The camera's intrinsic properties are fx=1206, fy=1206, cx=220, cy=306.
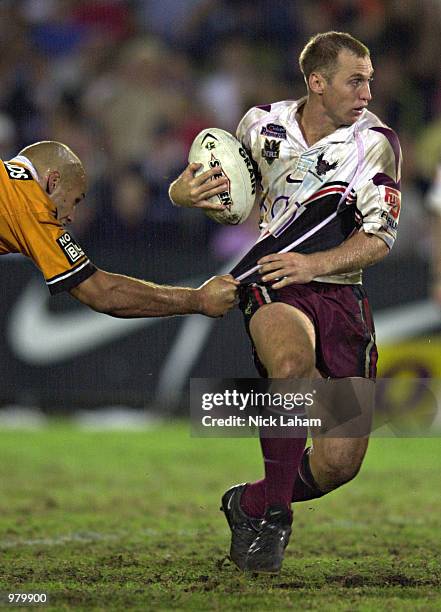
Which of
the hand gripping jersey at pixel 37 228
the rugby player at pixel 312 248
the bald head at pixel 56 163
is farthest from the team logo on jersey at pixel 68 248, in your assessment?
the rugby player at pixel 312 248

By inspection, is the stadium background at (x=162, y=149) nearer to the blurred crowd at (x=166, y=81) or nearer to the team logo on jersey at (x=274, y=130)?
the blurred crowd at (x=166, y=81)

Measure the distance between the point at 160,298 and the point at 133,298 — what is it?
5.0 inches

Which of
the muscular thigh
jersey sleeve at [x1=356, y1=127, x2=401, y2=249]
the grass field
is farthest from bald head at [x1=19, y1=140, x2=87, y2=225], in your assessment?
the grass field

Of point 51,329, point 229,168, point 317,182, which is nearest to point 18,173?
point 229,168

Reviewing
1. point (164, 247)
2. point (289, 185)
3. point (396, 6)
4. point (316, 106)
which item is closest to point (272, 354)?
point (289, 185)

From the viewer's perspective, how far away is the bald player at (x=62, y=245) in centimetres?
534

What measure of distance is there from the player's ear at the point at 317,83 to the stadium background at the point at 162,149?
4685mm

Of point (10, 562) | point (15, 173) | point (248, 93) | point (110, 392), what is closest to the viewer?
point (15, 173)

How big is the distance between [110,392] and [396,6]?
488 cm

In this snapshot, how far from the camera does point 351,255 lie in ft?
18.0

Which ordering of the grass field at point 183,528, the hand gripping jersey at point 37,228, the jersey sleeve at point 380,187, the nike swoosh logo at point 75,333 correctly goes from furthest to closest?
1. the nike swoosh logo at point 75,333
2. the jersey sleeve at point 380,187
3. the hand gripping jersey at point 37,228
4. the grass field at point 183,528

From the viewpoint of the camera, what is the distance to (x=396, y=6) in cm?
1212

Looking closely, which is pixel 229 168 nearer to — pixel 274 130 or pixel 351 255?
pixel 274 130

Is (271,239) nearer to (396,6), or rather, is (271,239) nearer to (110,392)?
(110,392)
